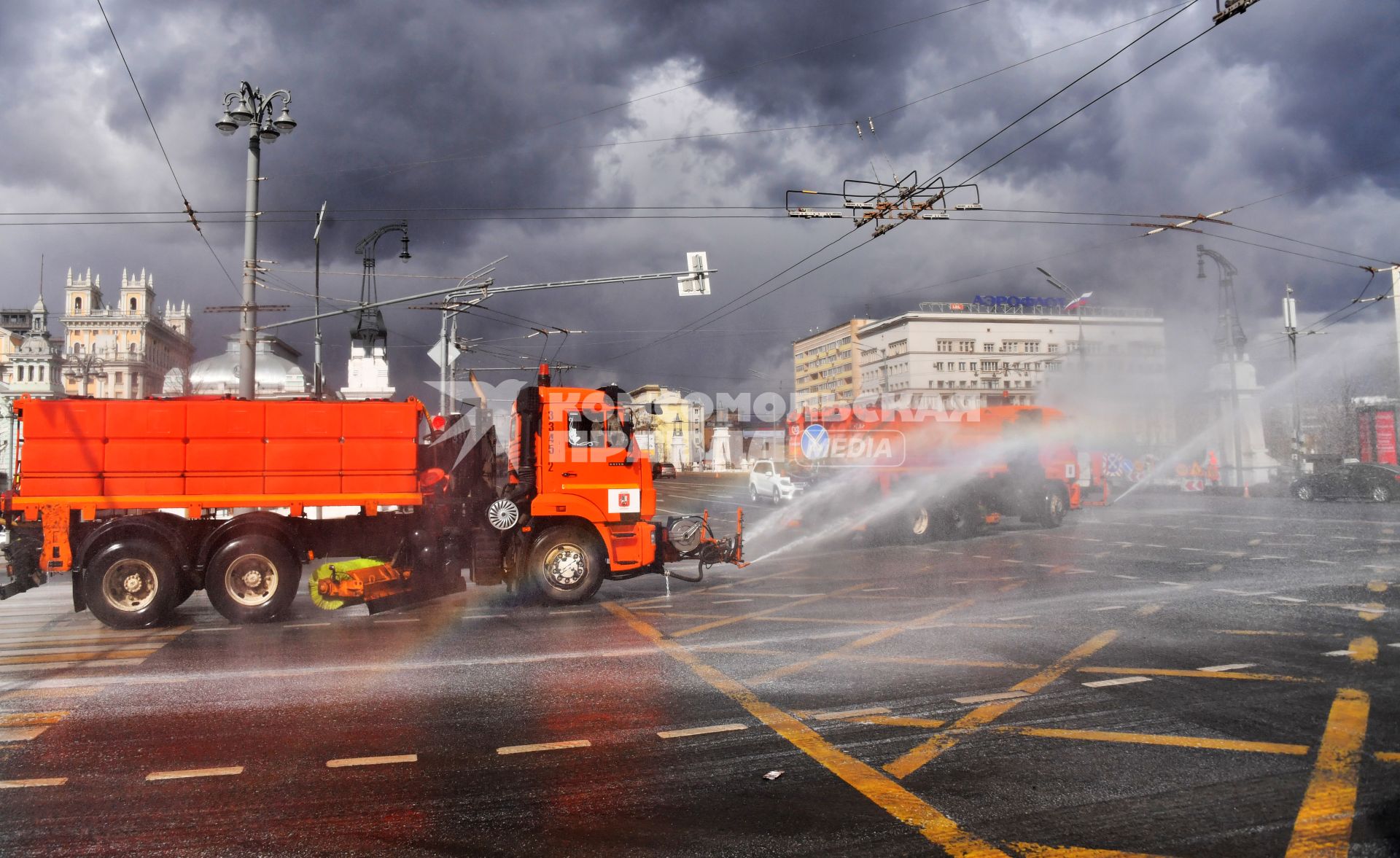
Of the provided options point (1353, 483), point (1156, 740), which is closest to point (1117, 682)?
point (1156, 740)

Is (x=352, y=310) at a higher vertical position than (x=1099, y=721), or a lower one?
higher

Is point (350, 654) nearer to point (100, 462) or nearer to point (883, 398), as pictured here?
point (100, 462)

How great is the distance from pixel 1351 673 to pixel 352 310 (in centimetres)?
1628

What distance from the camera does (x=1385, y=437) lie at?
138 feet

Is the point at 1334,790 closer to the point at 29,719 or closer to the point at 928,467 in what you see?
the point at 29,719

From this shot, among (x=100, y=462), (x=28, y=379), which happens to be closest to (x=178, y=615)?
(x=100, y=462)

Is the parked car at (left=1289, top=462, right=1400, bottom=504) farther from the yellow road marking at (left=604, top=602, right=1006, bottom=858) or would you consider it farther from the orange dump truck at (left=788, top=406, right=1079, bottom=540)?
the yellow road marking at (left=604, top=602, right=1006, bottom=858)

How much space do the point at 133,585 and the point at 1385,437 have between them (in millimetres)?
52678

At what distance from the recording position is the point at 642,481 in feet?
40.4

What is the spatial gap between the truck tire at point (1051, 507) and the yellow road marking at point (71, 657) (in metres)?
21.0

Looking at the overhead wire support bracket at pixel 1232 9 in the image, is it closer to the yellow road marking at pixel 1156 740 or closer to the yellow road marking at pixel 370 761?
the yellow road marking at pixel 1156 740

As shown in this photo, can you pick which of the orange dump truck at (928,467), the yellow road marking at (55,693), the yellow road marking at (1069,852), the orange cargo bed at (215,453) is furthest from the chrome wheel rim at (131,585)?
the orange dump truck at (928,467)

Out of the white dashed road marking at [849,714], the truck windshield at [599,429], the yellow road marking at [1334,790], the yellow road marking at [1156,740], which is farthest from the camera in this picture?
the truck windshield at [599,429]

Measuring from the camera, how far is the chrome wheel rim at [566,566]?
11.9 meters
